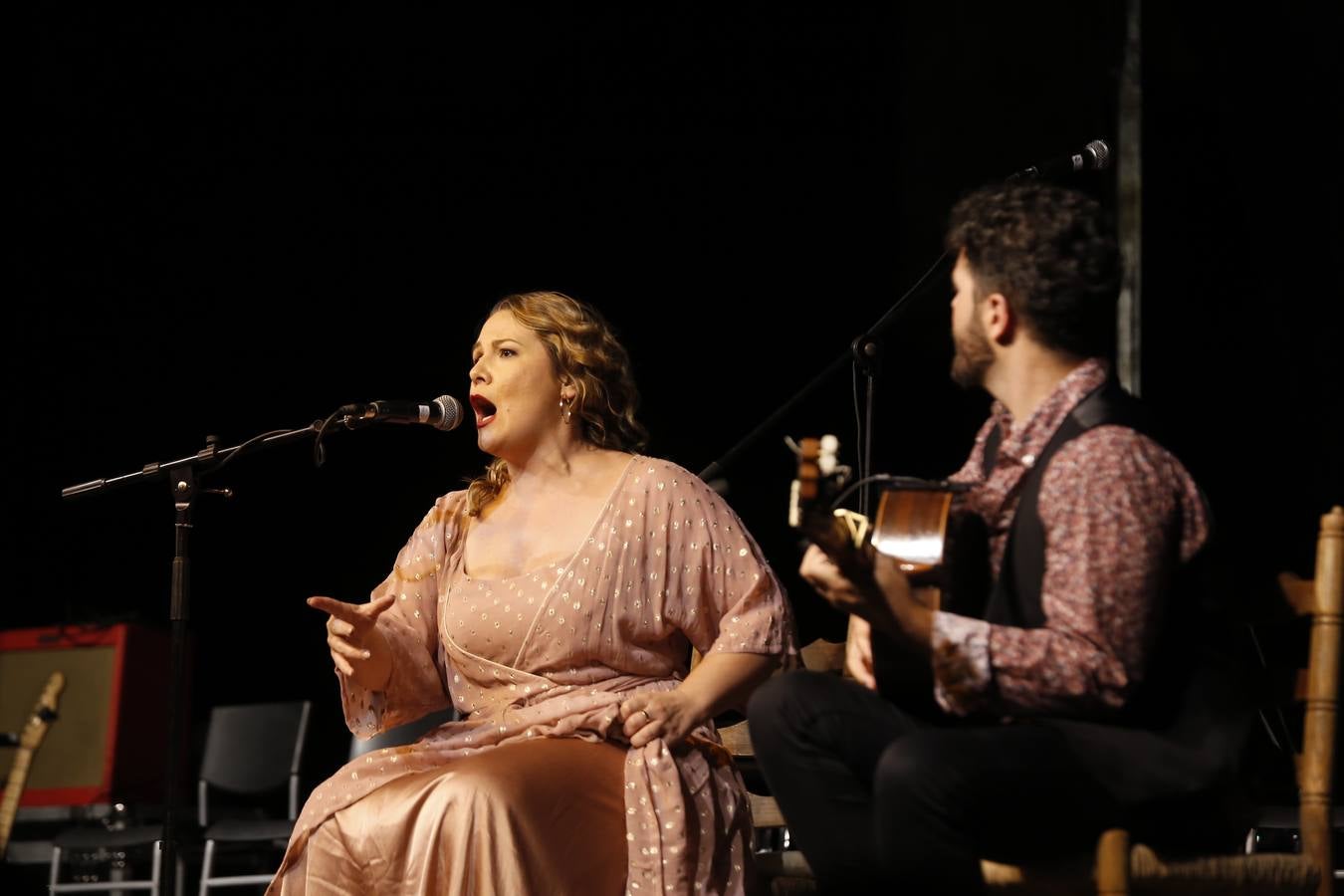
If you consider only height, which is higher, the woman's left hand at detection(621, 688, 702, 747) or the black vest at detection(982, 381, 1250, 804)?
the black vest at detection(982, 381, 1250, 804)

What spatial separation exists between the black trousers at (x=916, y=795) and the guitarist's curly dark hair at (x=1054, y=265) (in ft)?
1.74

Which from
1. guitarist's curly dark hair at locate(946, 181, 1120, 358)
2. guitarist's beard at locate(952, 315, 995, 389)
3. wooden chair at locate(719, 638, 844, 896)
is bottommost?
wooden chair at locate(719, 638, 844, 896)

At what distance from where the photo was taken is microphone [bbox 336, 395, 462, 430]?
118 inches

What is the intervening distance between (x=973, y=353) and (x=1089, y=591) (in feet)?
1.37

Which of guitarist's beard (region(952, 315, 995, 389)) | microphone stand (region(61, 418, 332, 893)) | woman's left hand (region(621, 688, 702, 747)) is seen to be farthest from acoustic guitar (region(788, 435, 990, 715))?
microphone stand (region(61, 418, 332, 893))

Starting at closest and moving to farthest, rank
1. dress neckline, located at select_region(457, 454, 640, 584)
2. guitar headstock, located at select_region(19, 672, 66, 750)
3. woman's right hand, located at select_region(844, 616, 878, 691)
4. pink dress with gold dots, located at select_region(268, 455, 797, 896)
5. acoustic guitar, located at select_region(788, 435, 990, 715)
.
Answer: acoustic guitar, located at select_region(788, 435, 990, 715) < woman's right hand, located at select_region(844, 616, 878, 691) < pink dress with gold dots, located at select_region(268, 455, 797, 896) < dress neckline, located at select_region(457, 454, 640, 584) < guitar headstock, located at select_region(19, 672, 66, 750)

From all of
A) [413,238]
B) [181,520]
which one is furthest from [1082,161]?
[413,238]

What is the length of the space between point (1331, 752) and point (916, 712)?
1.86 feet

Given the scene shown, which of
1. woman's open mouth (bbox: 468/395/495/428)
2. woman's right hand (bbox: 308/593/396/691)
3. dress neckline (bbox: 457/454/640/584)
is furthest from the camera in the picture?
woman's open mouth (bbox: 468/395/495/428)

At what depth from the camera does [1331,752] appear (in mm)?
2158

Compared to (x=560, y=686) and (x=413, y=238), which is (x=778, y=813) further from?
(x=413, y=238)

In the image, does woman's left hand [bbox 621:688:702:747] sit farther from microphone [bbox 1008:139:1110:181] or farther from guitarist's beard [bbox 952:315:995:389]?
microphone [bbox 1008:139:1110:181]

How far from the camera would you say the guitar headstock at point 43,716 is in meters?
5.45

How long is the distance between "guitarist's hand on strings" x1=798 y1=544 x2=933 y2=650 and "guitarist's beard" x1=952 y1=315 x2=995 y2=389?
354 mm
